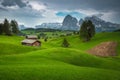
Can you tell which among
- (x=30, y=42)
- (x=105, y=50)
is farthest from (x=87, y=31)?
(x=30, y=42)

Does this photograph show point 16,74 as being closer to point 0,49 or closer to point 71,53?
point 71,53

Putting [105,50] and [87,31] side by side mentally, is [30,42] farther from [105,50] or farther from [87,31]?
[87,31]

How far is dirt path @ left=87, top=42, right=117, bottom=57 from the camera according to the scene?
96350 millimetres

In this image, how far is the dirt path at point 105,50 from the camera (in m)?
96.3

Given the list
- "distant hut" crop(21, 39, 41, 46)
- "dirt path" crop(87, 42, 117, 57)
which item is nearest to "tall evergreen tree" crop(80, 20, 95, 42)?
"dirt path" crop(87, 42, 117, 57)

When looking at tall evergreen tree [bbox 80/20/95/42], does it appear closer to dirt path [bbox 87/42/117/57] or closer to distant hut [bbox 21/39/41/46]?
dirt path [bbox 87/42/117/57]

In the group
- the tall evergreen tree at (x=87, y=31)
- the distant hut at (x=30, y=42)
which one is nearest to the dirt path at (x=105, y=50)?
the tall evergreen tree at (x=87, y=31)

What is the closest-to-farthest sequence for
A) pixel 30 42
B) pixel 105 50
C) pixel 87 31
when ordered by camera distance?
1. pixel 105 50
2. pixel 30 42
3. pixel 87 31

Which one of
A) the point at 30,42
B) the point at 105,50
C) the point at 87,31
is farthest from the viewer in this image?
the point at 87,31

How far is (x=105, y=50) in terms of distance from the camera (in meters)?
101

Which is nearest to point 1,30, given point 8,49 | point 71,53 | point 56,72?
point 8,49

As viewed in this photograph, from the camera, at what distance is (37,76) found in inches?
1150

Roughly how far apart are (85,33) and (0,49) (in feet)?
253

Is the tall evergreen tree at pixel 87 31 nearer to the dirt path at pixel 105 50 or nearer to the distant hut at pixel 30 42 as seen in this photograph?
the dirt path at pixel 105 50
